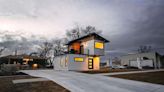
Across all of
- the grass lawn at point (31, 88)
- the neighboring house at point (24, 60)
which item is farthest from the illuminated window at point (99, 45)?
the neighboring house at point (24, 60)

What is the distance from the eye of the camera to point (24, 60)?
32938 millimetres

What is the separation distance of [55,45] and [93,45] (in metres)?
25.7

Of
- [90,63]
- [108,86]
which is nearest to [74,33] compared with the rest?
[90,63]

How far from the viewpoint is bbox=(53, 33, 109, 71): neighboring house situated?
63.1 ft

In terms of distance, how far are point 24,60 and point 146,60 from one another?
107 ft

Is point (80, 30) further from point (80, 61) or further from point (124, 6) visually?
point (124, 6)

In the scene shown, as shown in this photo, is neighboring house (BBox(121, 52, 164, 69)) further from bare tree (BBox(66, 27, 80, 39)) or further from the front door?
bare tree (BBox(66, 27, 80, 39))

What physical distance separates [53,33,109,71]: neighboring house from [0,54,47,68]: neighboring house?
1329 centimetres

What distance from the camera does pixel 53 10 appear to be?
47.0 feet

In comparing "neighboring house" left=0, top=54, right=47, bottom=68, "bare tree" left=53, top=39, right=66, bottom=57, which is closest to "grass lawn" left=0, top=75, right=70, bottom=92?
"neighboring house" left=0, top=54, right=47, bottom=68

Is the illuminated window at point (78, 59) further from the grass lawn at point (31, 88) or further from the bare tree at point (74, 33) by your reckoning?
the bare tree at point (74, 33)

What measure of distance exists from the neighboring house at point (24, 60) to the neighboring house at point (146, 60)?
2477cm

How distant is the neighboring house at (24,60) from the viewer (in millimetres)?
30906

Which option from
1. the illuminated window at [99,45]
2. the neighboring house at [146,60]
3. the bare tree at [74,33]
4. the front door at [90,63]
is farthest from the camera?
the bare tree at [74,33]
